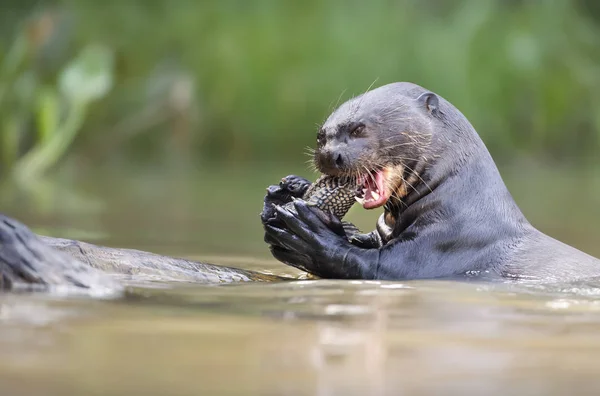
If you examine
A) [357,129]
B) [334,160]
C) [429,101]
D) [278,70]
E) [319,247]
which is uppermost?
[278,70]

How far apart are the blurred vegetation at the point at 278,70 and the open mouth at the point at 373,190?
5906mm

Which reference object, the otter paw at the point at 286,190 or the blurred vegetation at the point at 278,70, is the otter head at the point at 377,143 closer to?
the otter paw at the point at 286,190

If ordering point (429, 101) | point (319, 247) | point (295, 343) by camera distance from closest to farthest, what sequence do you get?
point (295, 343) < point (319, 247) < point (429, 101)

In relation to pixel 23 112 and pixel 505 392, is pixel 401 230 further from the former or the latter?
pixel 23 112

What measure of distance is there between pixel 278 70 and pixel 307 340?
8.07m

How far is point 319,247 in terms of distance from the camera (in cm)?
328

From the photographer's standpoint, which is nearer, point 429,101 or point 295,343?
point 295,343

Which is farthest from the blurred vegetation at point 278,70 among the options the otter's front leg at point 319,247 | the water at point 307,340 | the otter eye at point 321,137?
the water at point 307,340

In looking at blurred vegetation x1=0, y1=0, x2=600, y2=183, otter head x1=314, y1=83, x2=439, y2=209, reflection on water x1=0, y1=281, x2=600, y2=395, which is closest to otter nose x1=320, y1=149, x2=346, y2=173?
otter head x1=314, y1=83, x2=439, y2=209

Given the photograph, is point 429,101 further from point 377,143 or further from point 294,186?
point 294,186

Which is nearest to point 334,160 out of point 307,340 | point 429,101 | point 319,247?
point 319,247

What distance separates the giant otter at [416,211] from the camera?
10.9ft

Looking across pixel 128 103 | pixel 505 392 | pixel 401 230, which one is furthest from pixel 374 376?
pixel 128 103

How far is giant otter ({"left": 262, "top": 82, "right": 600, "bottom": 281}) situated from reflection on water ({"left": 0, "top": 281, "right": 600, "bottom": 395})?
47 cm
